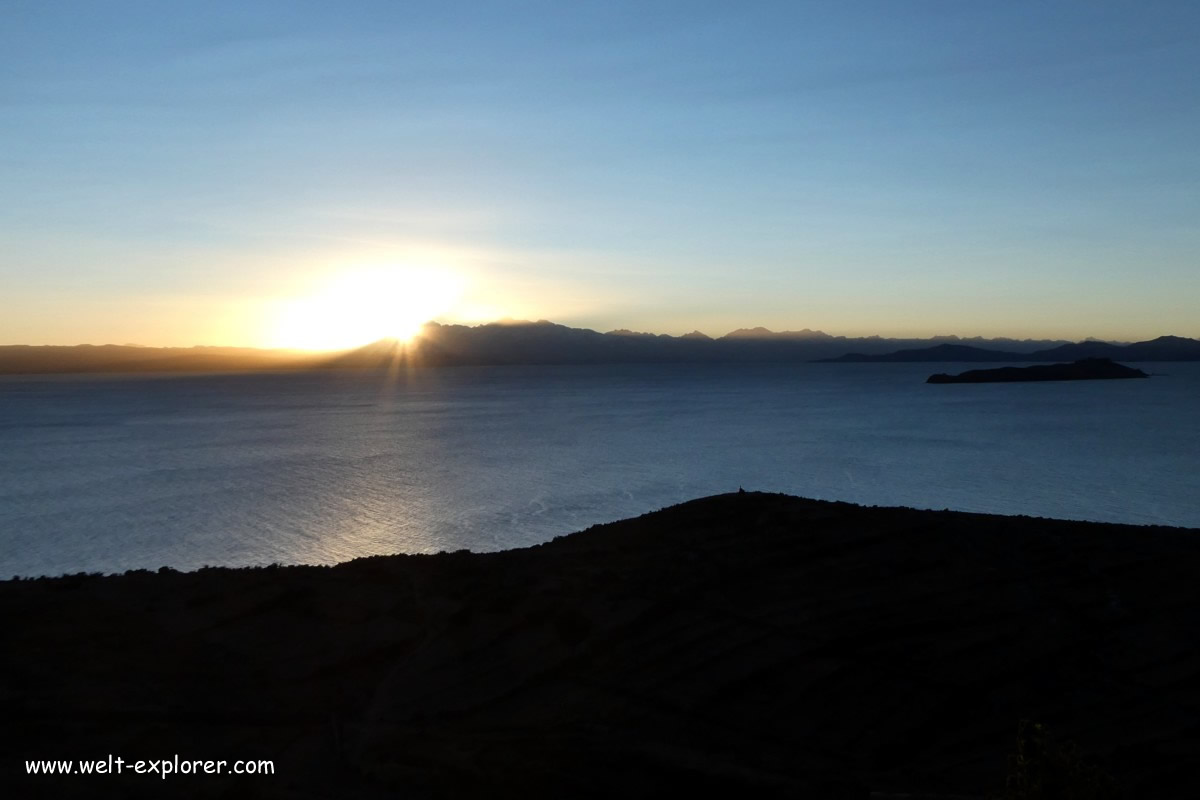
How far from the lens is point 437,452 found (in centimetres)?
7969

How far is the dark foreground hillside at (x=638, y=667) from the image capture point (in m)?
11.7

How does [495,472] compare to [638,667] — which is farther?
[495,472]

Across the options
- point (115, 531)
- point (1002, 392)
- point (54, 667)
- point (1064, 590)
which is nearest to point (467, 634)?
point (54, 667)

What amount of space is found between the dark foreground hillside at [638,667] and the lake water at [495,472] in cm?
1976

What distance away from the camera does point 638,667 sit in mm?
14148

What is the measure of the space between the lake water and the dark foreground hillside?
19.8m

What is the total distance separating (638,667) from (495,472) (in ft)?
168

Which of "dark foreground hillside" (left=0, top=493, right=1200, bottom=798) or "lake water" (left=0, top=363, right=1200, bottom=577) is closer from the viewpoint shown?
"dark foreground hillside" (left=0, top=493, right=1200, bottom=798)

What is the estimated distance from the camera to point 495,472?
64688 mm

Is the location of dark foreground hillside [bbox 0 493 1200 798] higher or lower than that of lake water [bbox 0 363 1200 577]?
higher

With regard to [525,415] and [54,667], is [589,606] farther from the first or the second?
[525,415]

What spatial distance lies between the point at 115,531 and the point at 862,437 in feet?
226

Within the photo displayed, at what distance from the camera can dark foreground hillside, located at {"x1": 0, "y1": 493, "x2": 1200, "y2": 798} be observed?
460 inches

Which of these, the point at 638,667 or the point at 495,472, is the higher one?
the point at 638,667
